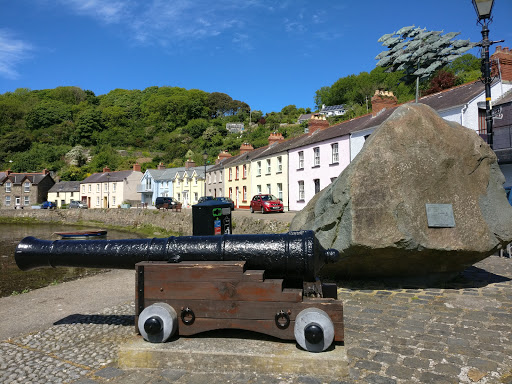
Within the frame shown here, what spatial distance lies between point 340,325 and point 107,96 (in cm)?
14737

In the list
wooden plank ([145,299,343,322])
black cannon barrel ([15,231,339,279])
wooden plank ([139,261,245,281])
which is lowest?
wooden plank ([145,299,343,322])

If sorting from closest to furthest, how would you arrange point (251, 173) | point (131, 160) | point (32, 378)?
point (32, 378) < point (251, 173) < point (131, 160)

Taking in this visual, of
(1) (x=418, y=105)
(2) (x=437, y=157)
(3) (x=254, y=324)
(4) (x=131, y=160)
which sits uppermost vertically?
(4) (x=131, y=160)

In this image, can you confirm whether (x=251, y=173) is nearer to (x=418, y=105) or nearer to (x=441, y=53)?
(x=441, y=53)

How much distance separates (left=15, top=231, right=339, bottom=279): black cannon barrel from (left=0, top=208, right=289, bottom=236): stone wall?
1118 cm

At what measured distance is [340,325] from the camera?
10.9 ft

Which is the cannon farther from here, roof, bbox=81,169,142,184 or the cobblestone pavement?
roof, bbox=81,169,142,184

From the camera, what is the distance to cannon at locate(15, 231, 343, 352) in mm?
3336

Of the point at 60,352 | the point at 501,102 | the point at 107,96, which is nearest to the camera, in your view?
the point at 60,352

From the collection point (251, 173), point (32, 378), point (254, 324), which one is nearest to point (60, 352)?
point (32, 378)

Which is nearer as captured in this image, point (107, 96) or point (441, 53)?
point (441, 53)

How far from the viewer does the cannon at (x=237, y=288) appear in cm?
334

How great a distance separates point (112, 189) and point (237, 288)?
5965cm

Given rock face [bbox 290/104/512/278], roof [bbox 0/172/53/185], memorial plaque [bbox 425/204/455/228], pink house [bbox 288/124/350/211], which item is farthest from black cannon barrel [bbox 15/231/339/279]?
roof [bbox 0/172/53/185]
